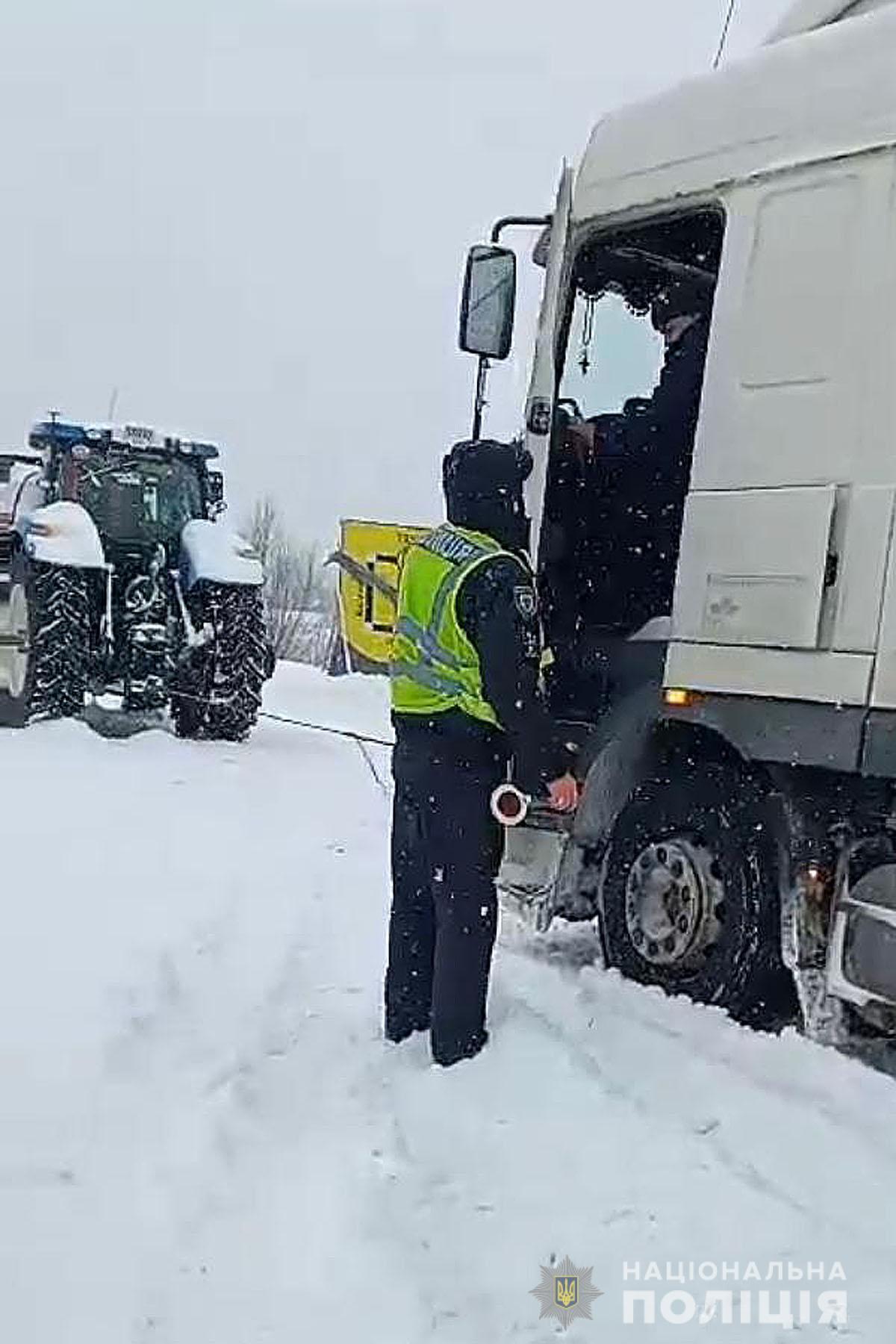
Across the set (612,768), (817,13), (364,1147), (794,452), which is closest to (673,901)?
(612,768)

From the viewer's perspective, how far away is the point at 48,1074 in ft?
13.8

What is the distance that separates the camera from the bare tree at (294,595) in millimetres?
51219

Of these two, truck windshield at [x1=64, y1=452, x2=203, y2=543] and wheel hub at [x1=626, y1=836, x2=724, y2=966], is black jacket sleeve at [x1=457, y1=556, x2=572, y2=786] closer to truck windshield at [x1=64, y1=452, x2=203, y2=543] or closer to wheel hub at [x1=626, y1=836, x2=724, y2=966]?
wheel hub at [x1=626, y1=836, x2=724, y2=966]

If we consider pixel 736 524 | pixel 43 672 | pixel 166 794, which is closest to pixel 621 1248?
pixel 736 524

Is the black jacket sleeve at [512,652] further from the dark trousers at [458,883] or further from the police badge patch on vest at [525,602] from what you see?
the dark trousers at [458,883]

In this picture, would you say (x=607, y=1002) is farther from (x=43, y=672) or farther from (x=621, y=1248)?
(x=43, y=672)

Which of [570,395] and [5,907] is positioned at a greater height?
[570,395]

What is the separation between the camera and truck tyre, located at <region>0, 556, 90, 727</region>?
11.9m

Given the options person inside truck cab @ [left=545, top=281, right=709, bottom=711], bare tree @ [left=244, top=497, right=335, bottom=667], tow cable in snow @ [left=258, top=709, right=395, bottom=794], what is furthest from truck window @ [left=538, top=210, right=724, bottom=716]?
bare tree @ [left=244, top=497, right=335, bottom=667]

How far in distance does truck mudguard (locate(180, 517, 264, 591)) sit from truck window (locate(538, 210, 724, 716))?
677cm

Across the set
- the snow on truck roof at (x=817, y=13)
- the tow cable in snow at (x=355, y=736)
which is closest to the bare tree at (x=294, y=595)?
the tow cable in snow at (x=355, y=736)

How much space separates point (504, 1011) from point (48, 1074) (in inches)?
51.4

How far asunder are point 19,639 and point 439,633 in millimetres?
8454

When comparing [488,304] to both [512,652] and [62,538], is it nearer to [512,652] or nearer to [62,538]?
[512,652]
